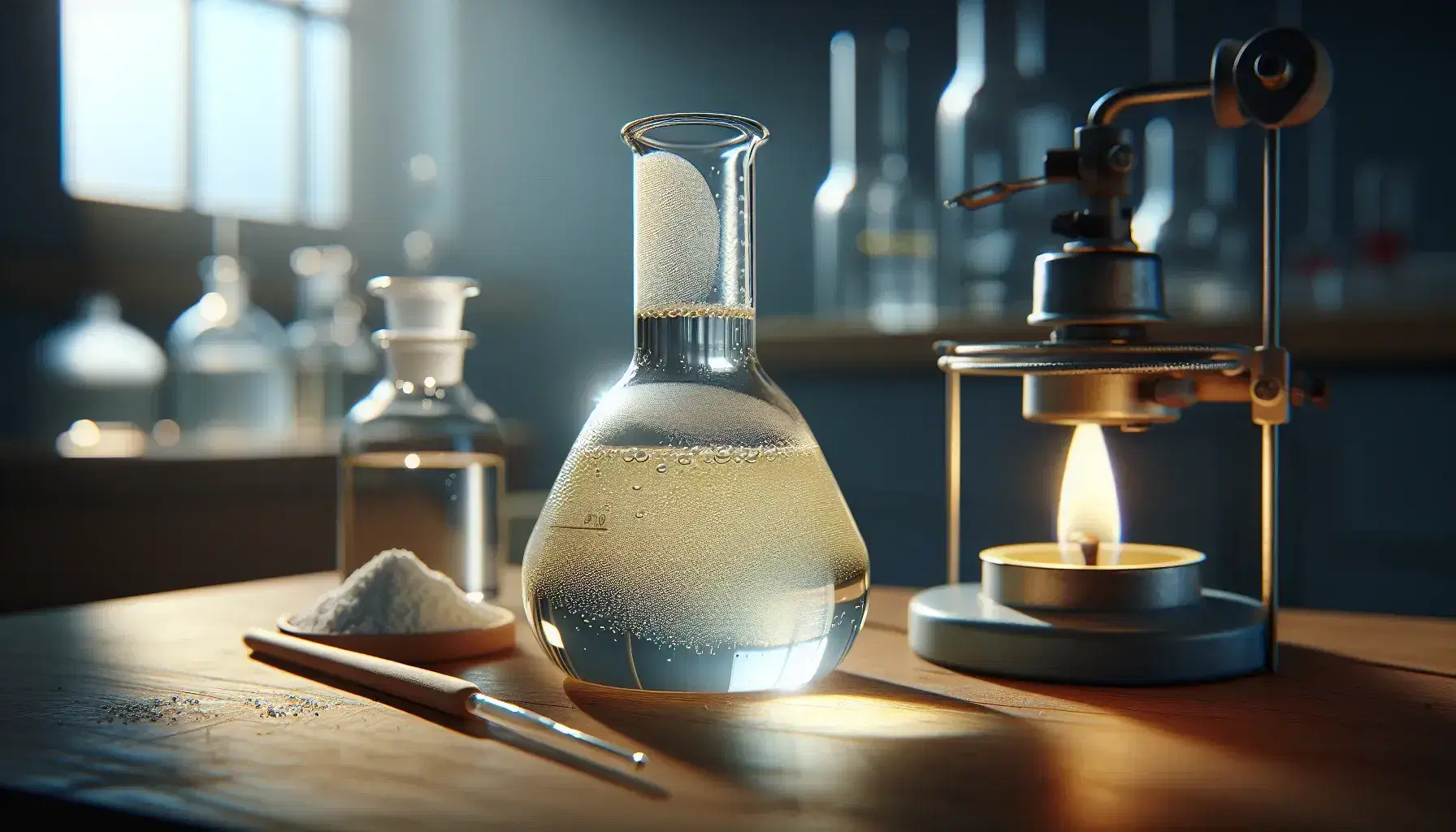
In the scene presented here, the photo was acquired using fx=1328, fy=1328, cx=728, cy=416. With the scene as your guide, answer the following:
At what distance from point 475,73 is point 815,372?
1.47 m

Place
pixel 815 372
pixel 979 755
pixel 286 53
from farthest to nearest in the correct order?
pixel 286 53, pixel 815 372, pixel 979 755

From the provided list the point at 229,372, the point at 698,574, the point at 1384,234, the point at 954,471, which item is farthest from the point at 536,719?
the point at 1384,234

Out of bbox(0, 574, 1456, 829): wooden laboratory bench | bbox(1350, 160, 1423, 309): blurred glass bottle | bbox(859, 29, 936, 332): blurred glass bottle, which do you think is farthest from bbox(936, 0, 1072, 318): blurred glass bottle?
bbox(0, 574, 1456, 829): wooden laboratory bench

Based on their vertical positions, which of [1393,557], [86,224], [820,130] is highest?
[820,130]

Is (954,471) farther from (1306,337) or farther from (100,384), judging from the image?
(100,384)

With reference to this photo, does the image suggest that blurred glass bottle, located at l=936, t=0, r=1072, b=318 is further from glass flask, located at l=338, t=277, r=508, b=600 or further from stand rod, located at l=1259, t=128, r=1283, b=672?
stand rod, located at l=1259, t=128, r=1283, b=672

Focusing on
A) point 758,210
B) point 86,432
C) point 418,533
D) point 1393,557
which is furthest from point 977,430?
point 418,533

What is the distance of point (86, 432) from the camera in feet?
7.64

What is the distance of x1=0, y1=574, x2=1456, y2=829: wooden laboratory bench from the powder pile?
0.11 ft

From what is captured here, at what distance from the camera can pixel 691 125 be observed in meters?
0.54

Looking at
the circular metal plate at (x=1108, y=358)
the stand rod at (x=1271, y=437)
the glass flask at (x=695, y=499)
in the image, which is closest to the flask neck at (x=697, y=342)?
the glass flask at (x=695, y=499)

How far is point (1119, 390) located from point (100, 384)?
7.24 feet

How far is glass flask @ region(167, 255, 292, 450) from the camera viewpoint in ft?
7.75

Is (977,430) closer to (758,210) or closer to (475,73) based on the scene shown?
(758,210)
